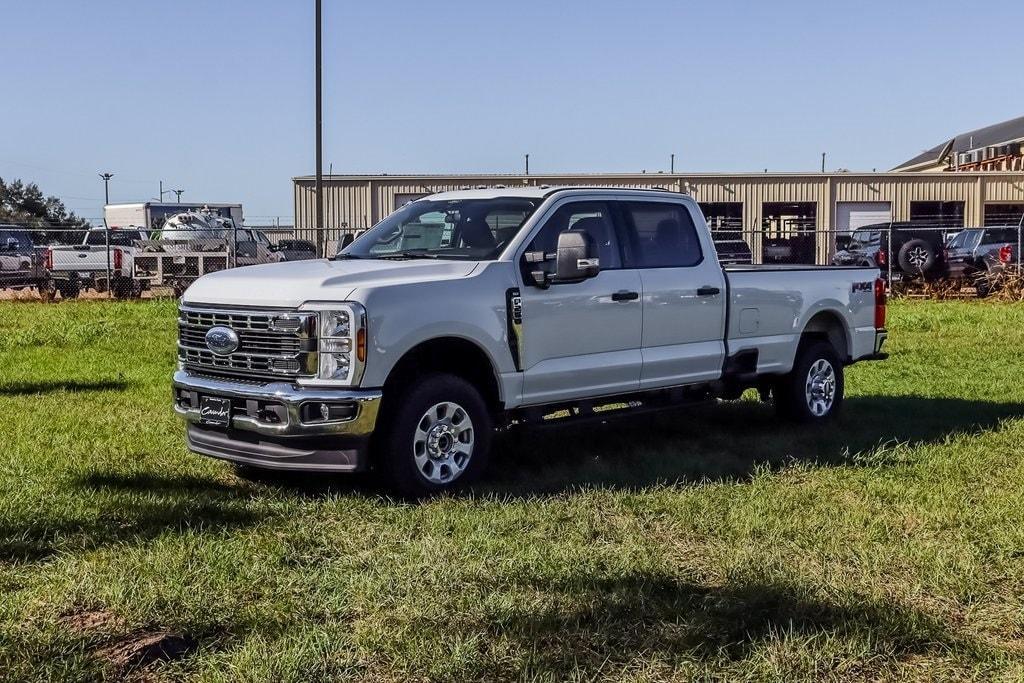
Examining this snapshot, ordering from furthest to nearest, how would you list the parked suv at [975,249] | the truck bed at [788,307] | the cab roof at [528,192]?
the parked suv at [975,249] < the truck bed at [788,307] < the cab roof at [528,192]

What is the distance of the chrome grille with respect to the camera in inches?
263

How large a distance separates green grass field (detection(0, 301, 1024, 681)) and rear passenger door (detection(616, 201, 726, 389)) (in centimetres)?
61

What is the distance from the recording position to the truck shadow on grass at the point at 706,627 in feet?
14.4

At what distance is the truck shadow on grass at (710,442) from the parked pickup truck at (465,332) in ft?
1.25

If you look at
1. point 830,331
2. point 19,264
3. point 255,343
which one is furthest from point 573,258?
point 19,264

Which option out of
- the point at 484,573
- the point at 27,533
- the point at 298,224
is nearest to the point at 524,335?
the point at 484,573

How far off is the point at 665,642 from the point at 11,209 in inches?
3226

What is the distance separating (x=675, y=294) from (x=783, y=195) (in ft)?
120

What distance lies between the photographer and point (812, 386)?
32.2ft

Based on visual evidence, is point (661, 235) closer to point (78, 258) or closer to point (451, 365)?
point (451, 365)

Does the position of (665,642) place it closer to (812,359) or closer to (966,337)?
(812,359)

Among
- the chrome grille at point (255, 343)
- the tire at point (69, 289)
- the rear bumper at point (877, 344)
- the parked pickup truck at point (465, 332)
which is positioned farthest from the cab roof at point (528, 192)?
the tire at point (69, 289)

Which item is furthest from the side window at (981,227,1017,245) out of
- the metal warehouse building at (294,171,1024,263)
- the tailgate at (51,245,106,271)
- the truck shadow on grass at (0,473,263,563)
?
the truck shadow on grass at (0,473,263,563)

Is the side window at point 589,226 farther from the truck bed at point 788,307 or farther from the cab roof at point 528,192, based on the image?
the truck bed at point 788,307
